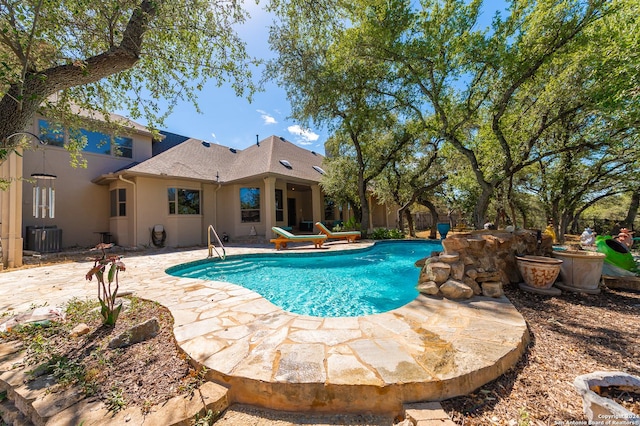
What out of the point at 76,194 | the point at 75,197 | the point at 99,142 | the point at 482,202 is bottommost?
the point at 482,202

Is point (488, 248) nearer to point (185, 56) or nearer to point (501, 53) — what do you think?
point (501, 53)

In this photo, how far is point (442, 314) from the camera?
9.96ft

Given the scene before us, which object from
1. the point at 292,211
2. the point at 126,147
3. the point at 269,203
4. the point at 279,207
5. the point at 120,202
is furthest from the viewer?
the point at 292,211

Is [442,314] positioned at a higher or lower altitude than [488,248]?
lower

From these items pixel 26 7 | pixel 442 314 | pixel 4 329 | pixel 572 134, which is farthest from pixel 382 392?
pixel 572 134

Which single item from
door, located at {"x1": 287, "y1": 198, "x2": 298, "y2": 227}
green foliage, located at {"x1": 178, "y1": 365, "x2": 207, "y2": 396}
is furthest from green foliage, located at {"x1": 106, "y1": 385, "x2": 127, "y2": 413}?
door, located at {"x1": 287, "y1": 198, "x2": 298, "y2": 227}

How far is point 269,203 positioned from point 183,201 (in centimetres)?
398

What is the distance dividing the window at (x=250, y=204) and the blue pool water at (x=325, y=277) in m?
4.55

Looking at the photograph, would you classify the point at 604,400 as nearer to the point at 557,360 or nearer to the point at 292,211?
the point at 557,360

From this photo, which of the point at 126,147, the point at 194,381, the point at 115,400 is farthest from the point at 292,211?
the point at 115,400

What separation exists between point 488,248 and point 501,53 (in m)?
6.37

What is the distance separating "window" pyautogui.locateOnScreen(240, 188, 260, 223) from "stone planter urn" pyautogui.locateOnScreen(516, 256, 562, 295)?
1085 cm

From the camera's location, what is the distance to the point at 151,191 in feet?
34.2

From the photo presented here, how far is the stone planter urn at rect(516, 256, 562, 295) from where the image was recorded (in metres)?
3.95
